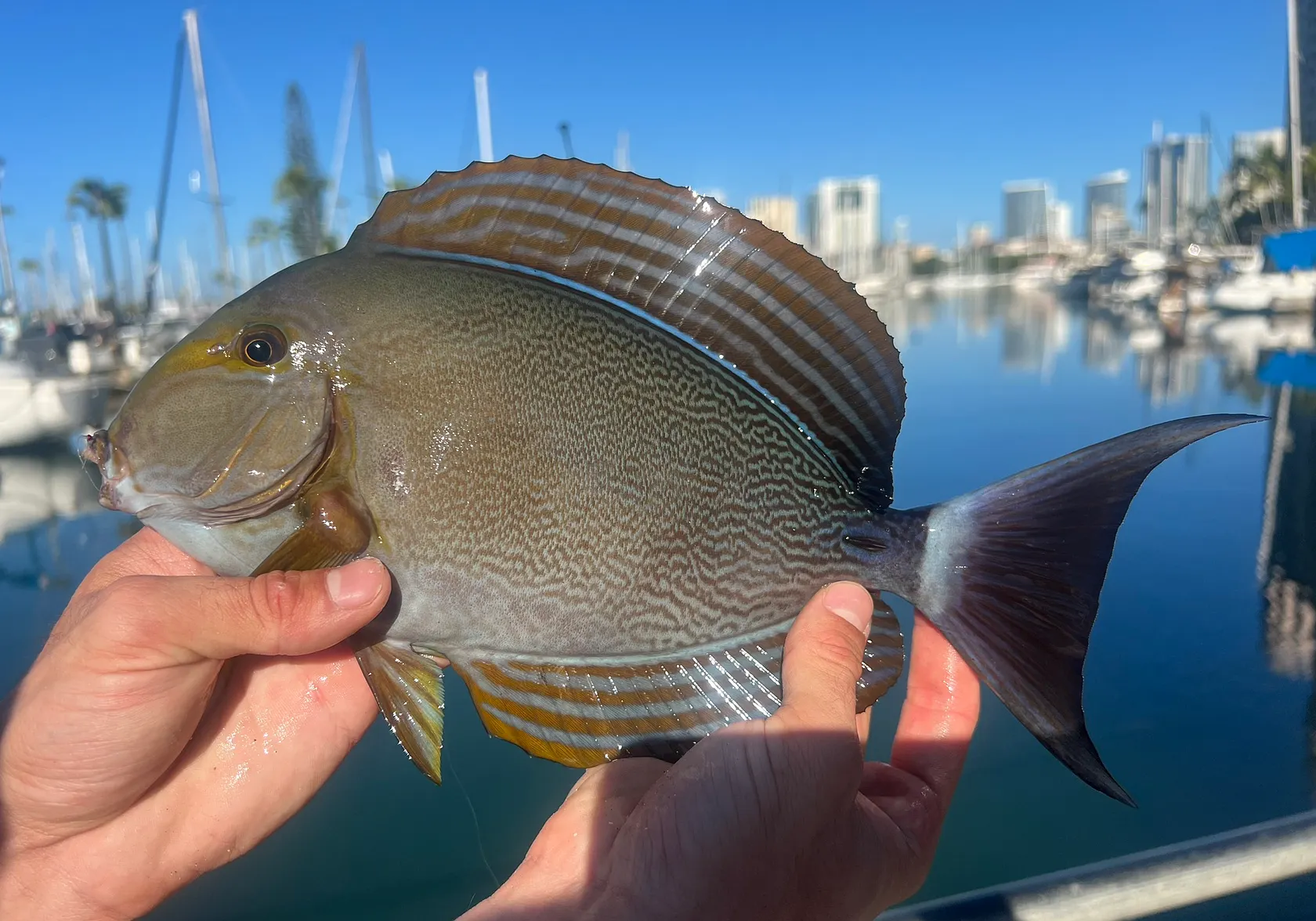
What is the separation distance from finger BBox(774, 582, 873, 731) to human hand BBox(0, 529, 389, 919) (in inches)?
28.6

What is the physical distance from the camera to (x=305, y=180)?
1919 centimetres

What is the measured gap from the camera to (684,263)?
147 cm

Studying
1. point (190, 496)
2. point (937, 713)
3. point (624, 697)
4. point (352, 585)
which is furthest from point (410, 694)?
point (937, 713)

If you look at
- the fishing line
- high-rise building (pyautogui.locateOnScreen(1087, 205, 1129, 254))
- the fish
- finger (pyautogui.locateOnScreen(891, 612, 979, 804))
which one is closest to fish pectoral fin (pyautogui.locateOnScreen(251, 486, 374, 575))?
the fish

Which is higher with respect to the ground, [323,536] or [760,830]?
[323,536]

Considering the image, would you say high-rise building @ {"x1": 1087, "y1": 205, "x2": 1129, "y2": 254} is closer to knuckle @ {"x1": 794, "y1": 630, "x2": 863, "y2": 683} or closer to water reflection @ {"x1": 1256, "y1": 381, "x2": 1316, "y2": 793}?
water reflection @ {"x1": 1256, "y1": 381, "x2": 1316, "y2": 793}

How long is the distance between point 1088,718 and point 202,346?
12.6ft

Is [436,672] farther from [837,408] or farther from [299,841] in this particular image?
[299,841]

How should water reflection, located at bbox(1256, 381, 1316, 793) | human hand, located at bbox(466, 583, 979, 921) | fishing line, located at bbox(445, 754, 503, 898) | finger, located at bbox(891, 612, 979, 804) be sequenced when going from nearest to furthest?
human hand, located at bbox(466, 583, 979, 921) < finger, located at bbox(891, 612, 979, 804) < fishing line, located at bbox(445, 754, 503, 898) < water reflection, located at bbox(1256, 381, 1316, 793)

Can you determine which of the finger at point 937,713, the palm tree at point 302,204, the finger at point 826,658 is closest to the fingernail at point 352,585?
the finger at point 826,658

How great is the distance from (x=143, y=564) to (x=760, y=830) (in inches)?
59.6

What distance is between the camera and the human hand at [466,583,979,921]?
1.21m

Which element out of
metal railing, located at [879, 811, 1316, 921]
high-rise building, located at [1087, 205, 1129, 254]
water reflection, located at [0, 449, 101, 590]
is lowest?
water reflection, located at [0, 449, 101, 590]

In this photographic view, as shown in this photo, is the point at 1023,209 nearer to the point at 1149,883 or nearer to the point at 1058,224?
the point at 1058,224
